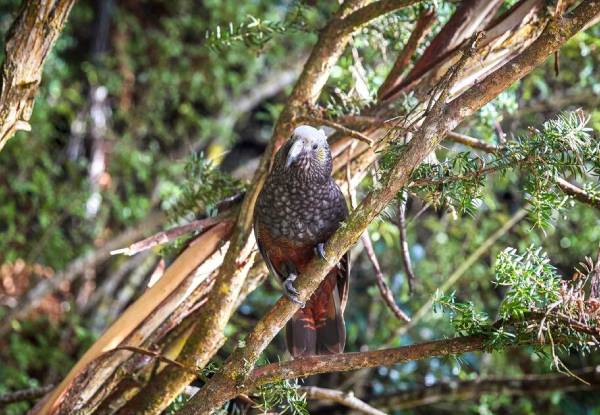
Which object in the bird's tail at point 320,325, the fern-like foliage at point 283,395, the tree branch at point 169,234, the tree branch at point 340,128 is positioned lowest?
the bird's tail at point 320,325

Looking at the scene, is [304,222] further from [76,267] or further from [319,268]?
[76,267]

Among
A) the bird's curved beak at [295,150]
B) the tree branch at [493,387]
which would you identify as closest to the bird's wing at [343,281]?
the bird's curved beak at [295,150]

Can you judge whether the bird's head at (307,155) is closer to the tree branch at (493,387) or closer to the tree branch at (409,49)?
the tree branch at (409,49)

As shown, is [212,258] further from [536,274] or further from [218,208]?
[536,274]

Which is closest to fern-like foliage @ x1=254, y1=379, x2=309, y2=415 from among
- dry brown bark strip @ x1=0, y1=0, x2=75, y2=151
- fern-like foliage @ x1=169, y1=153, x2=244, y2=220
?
fern-like foliage @ x1=169, y1=153, x2=244, y2=220

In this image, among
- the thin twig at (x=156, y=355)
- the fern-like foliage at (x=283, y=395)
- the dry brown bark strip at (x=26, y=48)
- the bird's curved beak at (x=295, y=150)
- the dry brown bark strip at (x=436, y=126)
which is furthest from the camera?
the bird's curved beak at (x=295, y=150)

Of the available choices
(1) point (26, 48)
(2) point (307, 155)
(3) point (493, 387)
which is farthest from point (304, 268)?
(3) point (493, 387)

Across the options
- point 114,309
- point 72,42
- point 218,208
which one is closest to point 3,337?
point 114,309
